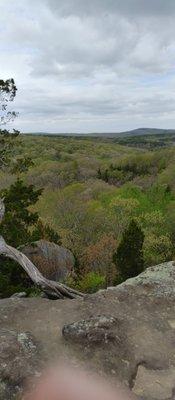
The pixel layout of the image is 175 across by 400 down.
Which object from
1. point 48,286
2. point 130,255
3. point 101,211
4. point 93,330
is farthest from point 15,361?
point 101,211

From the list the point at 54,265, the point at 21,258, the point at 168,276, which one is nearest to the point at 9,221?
the point at 54,265

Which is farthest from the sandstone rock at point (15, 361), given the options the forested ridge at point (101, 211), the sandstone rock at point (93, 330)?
the forested ridge at point (101, 211)

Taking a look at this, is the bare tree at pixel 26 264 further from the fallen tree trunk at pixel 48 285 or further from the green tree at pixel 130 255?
the green tree at pixel 130 255

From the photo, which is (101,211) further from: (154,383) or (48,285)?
(154,383)

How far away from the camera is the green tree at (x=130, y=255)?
2838cm

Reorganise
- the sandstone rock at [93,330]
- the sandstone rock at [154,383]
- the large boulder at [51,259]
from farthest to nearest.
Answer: the large boulder at [51,259] → the sandstone rock at [93,330] → the sandstone rock at [154,383]

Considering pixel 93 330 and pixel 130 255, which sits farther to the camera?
pixel 130 255

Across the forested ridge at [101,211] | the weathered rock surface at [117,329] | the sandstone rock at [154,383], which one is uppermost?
the weathered rock surface at [117,329]

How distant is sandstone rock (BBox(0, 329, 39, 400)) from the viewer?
8363mm

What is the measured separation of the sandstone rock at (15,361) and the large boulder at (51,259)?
14.2m

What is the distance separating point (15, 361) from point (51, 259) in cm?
1689

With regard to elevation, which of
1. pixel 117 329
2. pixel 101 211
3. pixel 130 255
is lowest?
pixel 101 211

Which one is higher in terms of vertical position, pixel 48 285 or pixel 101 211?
pixel 48 285

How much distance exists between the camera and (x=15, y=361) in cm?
896
